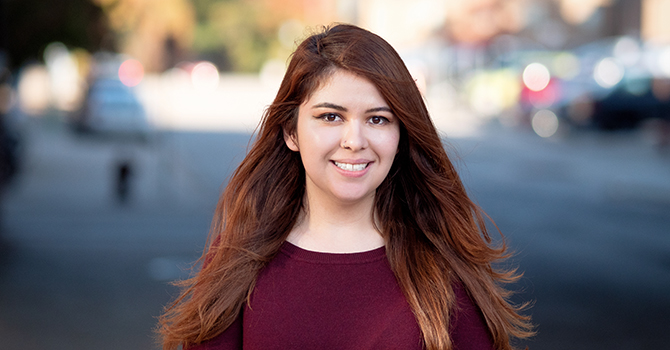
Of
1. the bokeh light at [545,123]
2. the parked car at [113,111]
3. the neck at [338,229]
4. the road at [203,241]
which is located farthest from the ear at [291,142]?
the parked car at [113,111]

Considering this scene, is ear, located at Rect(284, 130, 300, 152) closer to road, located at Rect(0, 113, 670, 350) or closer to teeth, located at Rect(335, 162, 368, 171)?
teeth, located at Rect(335, 162, 368, 171)

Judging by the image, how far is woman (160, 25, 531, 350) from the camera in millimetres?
1815

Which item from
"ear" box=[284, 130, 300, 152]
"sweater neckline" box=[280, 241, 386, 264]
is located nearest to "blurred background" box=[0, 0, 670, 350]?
"ear" box=[284, 130, 300, 152]

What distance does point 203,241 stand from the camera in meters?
8.43

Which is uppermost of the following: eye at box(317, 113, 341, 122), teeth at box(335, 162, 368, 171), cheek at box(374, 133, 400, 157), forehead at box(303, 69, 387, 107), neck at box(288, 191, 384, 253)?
forehead at box(303, 69, 387, 107)

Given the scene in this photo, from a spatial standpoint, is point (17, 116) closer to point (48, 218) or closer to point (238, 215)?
point (48, 218)

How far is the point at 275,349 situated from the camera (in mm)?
1802

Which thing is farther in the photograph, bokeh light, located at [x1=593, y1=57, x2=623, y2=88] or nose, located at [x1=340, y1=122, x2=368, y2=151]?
bokeh light, located at [x1=593, y1=57, x2=623, y2=88]

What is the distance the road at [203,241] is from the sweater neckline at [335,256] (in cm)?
50

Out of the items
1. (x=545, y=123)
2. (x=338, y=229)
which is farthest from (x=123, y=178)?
(x=545, y=123)

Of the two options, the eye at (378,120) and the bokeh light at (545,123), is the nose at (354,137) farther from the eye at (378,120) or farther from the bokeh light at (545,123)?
the bokeh light at (545,123)

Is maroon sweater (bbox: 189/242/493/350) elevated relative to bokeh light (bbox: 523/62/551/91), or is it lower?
lower

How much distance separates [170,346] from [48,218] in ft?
27.6

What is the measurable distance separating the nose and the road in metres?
0.51
